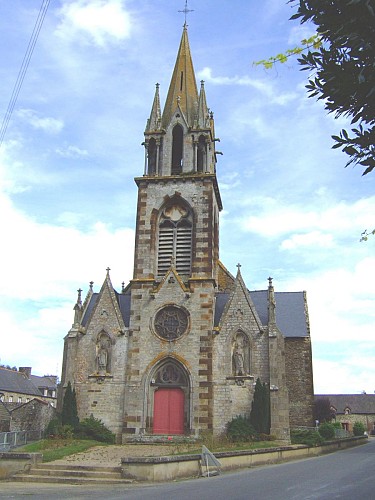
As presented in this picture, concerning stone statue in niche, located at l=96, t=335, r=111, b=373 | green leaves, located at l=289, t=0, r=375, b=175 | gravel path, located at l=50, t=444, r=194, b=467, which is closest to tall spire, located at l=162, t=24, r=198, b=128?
stone statue in niche, located at l=96, t=335, r=111, b=373

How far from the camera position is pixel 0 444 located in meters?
21.1

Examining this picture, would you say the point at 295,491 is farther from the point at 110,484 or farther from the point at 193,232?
the point at 193,232

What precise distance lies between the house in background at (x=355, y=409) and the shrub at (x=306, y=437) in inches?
1802

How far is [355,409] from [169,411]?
2144 inches

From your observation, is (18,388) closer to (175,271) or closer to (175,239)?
(175,239)

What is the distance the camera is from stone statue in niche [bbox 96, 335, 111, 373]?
26334 millimetres

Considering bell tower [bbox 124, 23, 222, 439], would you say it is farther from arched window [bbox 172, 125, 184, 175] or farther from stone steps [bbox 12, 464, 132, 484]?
stone steps [bbox 12, 464, 132, 484]

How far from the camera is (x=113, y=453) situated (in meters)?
20.5

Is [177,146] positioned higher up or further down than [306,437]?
higher up

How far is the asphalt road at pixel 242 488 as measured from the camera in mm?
11023

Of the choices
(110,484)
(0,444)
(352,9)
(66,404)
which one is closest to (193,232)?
(66,404)

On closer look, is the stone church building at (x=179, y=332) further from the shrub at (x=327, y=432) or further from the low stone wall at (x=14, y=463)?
the low stone wall at (x=14, y=463)

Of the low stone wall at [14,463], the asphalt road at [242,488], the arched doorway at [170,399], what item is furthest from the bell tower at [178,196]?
the asphalt road at [242,488]

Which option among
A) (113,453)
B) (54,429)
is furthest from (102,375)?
(113,453)
